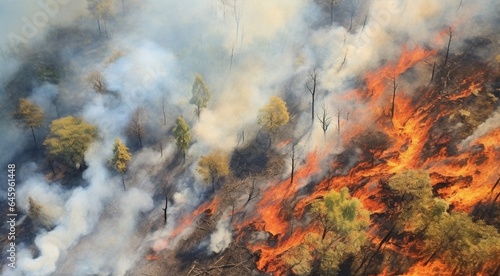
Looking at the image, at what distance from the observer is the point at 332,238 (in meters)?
83.2

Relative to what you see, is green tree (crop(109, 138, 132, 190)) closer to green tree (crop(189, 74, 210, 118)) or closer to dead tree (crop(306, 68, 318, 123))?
green tree (crop(189, 74, 210, 118))

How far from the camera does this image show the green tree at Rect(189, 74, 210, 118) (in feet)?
341

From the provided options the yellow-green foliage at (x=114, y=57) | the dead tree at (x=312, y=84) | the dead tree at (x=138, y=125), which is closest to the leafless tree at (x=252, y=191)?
the dead tree at (x=312, y=84)

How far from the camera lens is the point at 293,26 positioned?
128 meters

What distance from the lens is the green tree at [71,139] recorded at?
98250 mm

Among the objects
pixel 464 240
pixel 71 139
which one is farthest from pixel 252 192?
pixel 464 240

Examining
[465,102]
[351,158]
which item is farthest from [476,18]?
[351,158]

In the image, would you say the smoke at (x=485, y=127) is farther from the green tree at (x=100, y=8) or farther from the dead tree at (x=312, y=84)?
the green tree at (x=100, y=8)

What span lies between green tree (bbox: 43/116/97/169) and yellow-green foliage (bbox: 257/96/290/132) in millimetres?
38402

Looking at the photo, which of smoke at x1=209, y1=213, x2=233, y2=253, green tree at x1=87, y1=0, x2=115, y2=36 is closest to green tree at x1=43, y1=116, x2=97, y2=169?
smoke at x1=209, y1=213, x2=233, y2=253

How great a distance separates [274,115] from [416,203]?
1422 inches

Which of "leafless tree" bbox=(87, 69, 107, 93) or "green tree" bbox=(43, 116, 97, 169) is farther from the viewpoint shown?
"leafless tree" bbox=(87, 69, 107, 93)

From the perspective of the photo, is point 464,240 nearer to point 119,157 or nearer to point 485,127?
point 485,127

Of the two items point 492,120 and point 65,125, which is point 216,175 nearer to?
point 65,125
